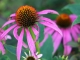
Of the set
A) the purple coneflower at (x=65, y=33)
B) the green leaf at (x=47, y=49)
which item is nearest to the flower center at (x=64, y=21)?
the purple coneflower at (x=65, y=33)

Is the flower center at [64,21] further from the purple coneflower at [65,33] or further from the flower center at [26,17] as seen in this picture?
the flower center at [26,17]

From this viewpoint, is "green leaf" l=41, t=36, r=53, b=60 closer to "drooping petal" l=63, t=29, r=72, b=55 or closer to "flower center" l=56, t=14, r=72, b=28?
"drooping petal" l=63, t=29, r=72, b=55

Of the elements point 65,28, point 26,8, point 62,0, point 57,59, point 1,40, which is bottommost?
point 57,59

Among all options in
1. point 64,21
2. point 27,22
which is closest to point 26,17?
point 27,22

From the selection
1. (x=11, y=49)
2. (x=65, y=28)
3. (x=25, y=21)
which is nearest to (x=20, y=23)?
(x=25, y=21)

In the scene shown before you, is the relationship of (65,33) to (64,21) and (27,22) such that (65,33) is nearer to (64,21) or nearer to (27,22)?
(64,21)

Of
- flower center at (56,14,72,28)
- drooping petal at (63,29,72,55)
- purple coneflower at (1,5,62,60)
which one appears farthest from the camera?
flower center at (56,14,72,28)

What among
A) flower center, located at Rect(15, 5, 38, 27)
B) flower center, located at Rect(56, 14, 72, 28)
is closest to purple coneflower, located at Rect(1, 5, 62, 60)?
flower center, located at Rect(15, 5, 38, 27)

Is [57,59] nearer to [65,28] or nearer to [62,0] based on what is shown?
[65,28]
